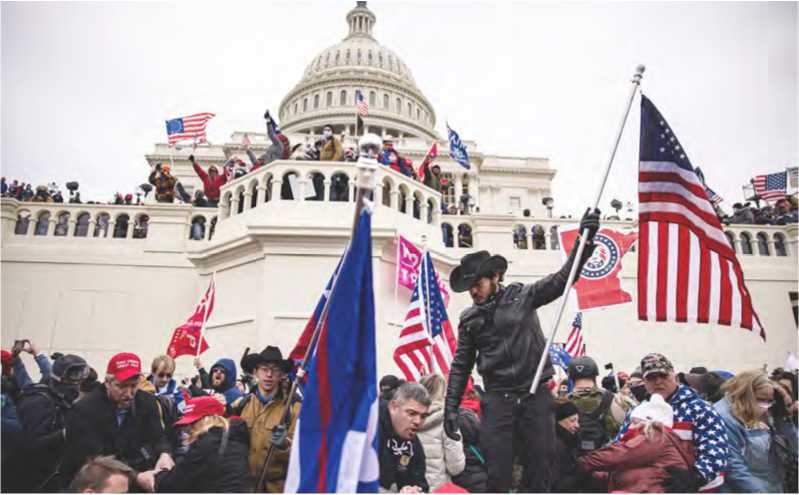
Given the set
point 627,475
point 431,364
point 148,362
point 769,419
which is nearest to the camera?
point 627,475

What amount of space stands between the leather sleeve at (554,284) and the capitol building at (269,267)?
7.14 m

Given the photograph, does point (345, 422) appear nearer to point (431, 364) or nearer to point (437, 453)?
point (437, 453)

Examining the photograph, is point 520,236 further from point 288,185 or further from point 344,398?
point 344,398

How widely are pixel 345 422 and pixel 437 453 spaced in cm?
184

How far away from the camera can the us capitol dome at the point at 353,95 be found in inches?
2697

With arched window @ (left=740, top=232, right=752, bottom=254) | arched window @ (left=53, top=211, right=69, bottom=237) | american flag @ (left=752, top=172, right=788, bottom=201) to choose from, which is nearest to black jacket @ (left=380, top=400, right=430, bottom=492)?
arched window @ (left=53, top=211, right=69, bottom=237)

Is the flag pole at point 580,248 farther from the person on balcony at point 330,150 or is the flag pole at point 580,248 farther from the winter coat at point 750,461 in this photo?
the person on balcony at point 330,150

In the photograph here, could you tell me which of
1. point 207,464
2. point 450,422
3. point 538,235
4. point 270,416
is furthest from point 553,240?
point 207,464

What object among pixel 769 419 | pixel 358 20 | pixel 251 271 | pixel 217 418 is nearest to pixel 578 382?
pixel 769 419

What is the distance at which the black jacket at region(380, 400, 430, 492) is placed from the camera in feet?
13.1

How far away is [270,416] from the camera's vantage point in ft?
14.2

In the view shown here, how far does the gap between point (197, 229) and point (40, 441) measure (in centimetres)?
1150

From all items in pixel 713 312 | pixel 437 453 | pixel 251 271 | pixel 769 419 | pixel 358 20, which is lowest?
pixel 437 453

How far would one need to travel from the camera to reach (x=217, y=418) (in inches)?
156
